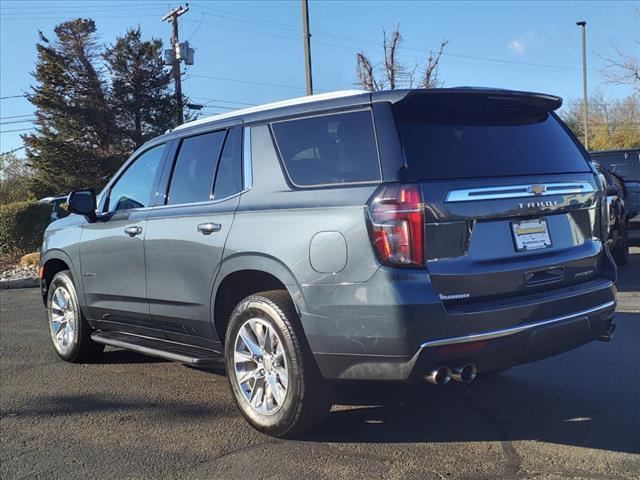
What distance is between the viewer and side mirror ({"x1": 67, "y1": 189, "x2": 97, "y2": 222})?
5.39 meters

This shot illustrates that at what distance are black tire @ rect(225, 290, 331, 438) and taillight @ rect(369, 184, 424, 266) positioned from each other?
74 centimetres

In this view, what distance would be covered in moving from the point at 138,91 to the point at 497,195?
39140mm

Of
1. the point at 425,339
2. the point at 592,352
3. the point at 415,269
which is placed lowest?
the point at 592,352

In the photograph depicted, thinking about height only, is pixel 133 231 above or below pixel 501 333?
above

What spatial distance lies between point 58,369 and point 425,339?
3.90m

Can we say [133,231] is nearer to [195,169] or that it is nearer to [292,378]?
[195,169]

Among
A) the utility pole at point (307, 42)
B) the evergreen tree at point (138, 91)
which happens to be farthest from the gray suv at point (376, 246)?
the evergreen tree at point (138, 91)

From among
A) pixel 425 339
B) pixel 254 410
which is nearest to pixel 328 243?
pixel 425 339

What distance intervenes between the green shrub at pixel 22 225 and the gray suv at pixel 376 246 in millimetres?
12883

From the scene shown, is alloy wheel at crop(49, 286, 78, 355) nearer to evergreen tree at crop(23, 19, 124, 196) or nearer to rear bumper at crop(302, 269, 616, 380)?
rear bumper at crop(302, 269, 616, 380)

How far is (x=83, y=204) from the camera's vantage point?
541 centimetres

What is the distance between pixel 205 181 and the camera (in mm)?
4457

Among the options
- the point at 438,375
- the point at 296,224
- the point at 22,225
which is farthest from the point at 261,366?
the point at 22,225

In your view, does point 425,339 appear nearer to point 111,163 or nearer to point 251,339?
point 251,339
